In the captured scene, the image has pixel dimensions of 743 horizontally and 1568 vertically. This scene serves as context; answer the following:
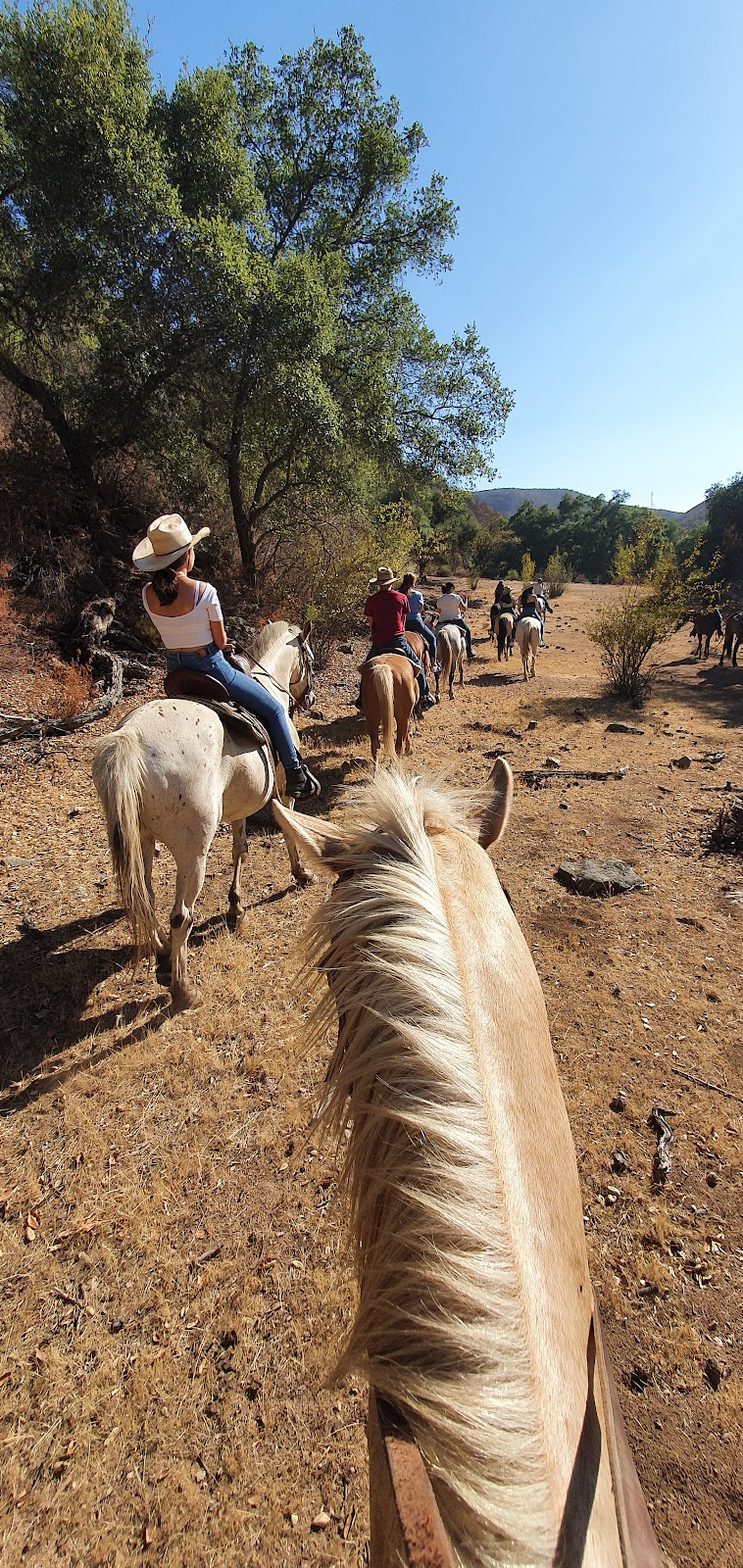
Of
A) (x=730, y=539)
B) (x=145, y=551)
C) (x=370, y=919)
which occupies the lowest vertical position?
(x=370, y=919)

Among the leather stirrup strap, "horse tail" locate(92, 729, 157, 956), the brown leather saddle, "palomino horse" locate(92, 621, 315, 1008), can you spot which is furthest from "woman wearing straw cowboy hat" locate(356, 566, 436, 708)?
the leather stirrup strap

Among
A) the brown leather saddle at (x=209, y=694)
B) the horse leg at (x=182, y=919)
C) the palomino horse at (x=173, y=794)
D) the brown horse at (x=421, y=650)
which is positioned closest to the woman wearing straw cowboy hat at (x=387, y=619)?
the brown horse at (x=421, y=650)

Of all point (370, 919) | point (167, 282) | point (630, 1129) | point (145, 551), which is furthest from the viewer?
point (167, 282)

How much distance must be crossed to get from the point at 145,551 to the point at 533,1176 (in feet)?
11.4

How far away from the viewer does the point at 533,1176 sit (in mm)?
913

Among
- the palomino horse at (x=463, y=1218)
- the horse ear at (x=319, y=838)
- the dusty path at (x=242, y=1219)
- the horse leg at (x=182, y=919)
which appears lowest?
the dusty path at (x=242, y=1219)

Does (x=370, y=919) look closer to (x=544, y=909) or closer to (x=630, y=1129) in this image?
(x=630, y=1129)

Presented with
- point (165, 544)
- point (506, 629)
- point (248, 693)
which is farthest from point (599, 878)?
point (506, 629)

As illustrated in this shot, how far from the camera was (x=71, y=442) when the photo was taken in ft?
33.2

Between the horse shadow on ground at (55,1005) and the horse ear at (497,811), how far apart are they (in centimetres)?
274

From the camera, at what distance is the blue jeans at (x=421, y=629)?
9.31 metres

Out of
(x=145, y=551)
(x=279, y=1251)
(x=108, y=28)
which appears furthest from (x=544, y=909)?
(x=108, y=28)

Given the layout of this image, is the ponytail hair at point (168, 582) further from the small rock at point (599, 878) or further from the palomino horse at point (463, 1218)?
the small rock at point (599, 878)

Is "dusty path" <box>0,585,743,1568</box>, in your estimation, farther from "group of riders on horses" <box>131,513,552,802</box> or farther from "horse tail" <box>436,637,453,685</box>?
"horse tail" <box>436,637,453,685</box>
